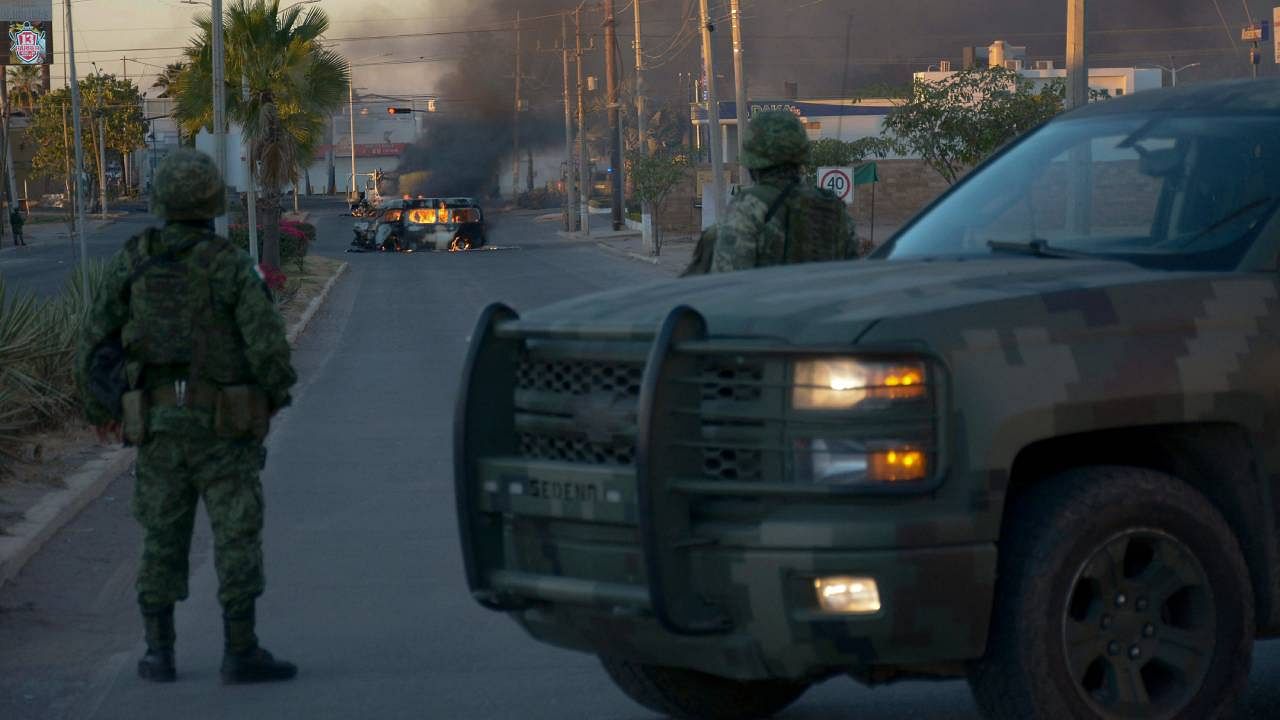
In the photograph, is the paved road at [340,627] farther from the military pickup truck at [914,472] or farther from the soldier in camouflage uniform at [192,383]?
the military pickup truck at [914,472]

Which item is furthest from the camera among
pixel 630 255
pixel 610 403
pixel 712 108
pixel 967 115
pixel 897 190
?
pixel 897 190

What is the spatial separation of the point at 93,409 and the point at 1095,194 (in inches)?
134

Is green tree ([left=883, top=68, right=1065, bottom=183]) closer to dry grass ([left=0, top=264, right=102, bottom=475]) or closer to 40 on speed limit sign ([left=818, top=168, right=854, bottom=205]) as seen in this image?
40 on speed limit sign ([left=818, top=168, right=854, bottom=205])

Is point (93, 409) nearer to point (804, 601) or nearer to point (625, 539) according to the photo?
point (625, 539)

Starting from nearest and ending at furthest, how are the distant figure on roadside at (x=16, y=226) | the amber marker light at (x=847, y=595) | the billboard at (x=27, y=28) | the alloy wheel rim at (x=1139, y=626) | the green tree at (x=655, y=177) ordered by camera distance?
1. the amber marker light at (x=847, y=595)
2. the alloy wheel rim at (x=1139, y=626)
3. the billboard at (x=27, y=28)
4. the green tree at (x=655, y=177)
5. the distant figure on roadside at (x=16, y=226)

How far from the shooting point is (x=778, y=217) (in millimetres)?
6605

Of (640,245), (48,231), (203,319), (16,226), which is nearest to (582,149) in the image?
(640,245)

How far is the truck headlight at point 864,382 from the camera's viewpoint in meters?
3.87

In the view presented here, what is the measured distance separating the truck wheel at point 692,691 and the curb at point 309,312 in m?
13.5

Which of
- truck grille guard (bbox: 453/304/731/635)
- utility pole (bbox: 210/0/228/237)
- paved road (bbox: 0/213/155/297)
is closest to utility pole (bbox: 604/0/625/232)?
paved road (bbox: 0/213/155/297)

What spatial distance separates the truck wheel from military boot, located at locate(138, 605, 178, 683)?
1779 millimetres

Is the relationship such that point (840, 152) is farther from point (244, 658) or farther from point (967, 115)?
point (244, 658)

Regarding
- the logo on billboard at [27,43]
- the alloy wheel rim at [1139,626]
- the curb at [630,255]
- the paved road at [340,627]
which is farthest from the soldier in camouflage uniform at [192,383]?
the curb at [630,255]

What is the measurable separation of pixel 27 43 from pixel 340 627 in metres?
15.6
